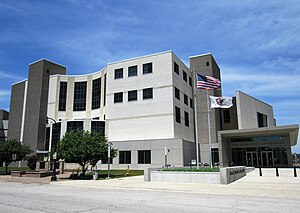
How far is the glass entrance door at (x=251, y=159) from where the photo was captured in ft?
151

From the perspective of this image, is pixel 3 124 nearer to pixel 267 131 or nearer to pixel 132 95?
A: pixel 132 95

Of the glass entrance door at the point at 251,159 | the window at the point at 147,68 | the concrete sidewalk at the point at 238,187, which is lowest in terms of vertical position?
the concrete sidewalk at the point at 238,187

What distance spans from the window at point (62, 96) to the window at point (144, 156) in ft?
73.9

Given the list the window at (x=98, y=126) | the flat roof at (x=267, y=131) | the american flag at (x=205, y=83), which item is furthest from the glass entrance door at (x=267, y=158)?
the window at (x=98, y=126)

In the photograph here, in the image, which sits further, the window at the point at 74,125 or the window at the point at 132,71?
the window at the point at 74,125

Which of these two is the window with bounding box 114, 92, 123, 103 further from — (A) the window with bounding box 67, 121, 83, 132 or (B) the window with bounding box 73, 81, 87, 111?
(B) the window with bounding box 73, 81, 87, 111

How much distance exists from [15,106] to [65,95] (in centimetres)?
1444

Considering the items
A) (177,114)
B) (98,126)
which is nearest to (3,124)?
(98,126)

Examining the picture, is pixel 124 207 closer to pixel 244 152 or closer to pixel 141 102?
pixel 141 102

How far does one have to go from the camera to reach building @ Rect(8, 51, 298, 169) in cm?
4228

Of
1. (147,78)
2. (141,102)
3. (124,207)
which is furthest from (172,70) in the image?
(124,207)

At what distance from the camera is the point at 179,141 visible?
132ft

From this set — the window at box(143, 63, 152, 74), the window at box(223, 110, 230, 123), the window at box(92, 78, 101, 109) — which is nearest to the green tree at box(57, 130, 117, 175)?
the window at box(143, 63, 152, 74)

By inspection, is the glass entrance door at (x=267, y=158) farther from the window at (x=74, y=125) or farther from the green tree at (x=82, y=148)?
the window at (x=74, y=125)
